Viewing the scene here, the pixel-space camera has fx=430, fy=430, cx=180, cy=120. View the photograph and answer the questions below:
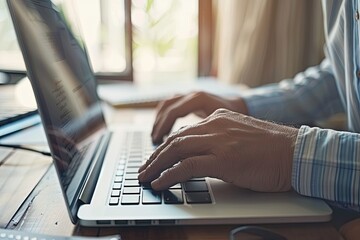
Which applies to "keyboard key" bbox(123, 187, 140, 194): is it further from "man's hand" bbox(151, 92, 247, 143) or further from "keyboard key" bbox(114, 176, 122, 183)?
"man's hand" bbox(151, 92, 247, 143)

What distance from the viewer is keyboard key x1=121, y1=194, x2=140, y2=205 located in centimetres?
53

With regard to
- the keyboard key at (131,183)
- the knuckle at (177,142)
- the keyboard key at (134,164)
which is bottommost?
the keyboard key at (134,164)

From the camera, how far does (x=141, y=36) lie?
5.42ft

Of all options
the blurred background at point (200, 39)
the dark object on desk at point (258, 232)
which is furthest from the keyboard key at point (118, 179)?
the blurred background at point (200, 39)

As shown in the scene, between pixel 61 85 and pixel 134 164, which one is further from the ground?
pixel 61 85

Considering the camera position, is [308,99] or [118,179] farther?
[308,99]

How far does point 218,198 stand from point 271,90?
1.68ft

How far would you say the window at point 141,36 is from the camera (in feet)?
5.20

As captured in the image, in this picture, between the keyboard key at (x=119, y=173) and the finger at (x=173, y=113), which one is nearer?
the keyboard key at (x=119, y=173)

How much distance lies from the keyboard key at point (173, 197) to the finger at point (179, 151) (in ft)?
0.11

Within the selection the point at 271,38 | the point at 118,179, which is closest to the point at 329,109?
the point at 271,38

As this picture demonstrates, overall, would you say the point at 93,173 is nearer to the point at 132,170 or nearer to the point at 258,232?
the point at 132,170

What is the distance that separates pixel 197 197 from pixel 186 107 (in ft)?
1.10

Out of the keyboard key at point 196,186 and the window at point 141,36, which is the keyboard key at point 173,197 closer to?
the keyboard key at point 196,186
